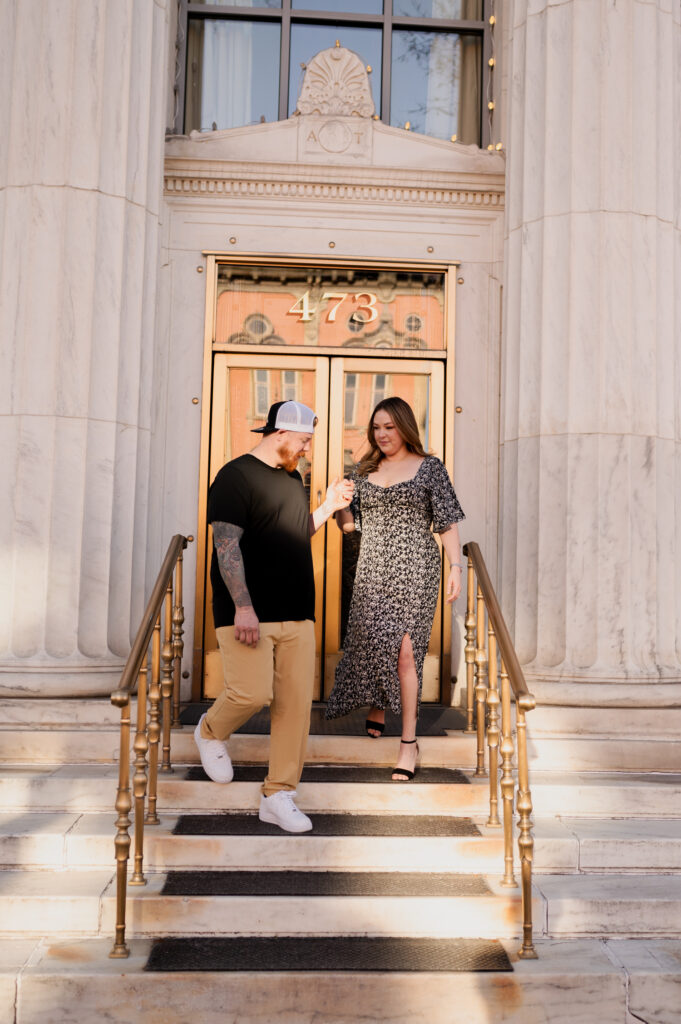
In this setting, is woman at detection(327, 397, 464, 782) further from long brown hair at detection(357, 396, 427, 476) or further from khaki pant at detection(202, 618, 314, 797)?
khaki pant at detection(202, 618, 314, 797)

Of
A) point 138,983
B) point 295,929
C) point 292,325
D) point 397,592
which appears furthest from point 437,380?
point 138,983

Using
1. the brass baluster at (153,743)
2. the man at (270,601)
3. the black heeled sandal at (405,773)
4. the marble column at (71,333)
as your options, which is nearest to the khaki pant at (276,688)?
the man at (270,601)

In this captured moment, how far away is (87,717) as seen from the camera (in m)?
5.71

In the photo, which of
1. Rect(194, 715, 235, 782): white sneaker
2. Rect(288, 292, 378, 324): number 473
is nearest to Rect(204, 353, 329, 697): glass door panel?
Rect(288, 292, 378, 324): number 473

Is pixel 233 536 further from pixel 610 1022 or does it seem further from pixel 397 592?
pixel 610 1022

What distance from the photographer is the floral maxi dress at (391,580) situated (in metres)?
5.41

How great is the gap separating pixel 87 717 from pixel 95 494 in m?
1.35

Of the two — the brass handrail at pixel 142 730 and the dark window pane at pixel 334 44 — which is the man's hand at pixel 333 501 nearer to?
the brass handrail at pixel 142 730

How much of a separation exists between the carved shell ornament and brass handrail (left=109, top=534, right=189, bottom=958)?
3645 millimetres

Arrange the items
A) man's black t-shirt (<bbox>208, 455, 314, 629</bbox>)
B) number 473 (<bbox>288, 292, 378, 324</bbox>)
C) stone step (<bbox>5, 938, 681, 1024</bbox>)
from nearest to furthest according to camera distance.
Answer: stone step (<bbox>5, 938, 681, 1024</bbox>)
man's black t-shirt (<bbox>208, 455, 314, 629</bbox>)
number 473 (<bbox>288, 292, 378, 324</bbox>)

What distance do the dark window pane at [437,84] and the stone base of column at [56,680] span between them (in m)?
4.70

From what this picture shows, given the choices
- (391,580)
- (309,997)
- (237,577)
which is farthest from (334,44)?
(309,997)

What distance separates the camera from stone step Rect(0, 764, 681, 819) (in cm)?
500

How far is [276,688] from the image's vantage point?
4.82m
